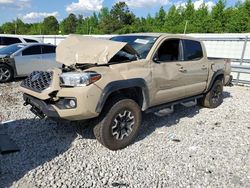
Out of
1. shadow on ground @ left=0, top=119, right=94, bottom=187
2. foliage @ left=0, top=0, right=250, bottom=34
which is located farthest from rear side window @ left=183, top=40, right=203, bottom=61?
foliage @ left=0, top=0, right=250, bottom=34

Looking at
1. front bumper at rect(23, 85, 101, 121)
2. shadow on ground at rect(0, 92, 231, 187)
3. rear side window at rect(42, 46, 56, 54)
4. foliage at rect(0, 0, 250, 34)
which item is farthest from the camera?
foliage at rect(0, 0, 250, 34)

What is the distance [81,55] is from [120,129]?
1.33m

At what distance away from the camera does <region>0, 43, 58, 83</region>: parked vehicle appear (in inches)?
368

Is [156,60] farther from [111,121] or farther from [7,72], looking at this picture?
[7,72]

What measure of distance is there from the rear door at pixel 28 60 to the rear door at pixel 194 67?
6258 millimetres

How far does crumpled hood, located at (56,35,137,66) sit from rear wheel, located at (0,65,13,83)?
5345 millimetres

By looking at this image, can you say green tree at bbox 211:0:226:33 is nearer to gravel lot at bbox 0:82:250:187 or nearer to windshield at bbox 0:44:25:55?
windshield at bbox 0:44:25:55

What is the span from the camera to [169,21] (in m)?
39.3

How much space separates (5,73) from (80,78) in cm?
654

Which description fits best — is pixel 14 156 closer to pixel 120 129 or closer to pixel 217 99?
pixel 120 129

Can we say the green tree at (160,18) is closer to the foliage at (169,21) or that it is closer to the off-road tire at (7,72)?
the foliage at (169,21)

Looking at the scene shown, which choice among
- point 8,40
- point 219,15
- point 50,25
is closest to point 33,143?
point 8,40

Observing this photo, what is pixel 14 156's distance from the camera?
3.92 metres

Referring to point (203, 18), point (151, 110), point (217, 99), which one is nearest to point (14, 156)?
point (151, 110)
